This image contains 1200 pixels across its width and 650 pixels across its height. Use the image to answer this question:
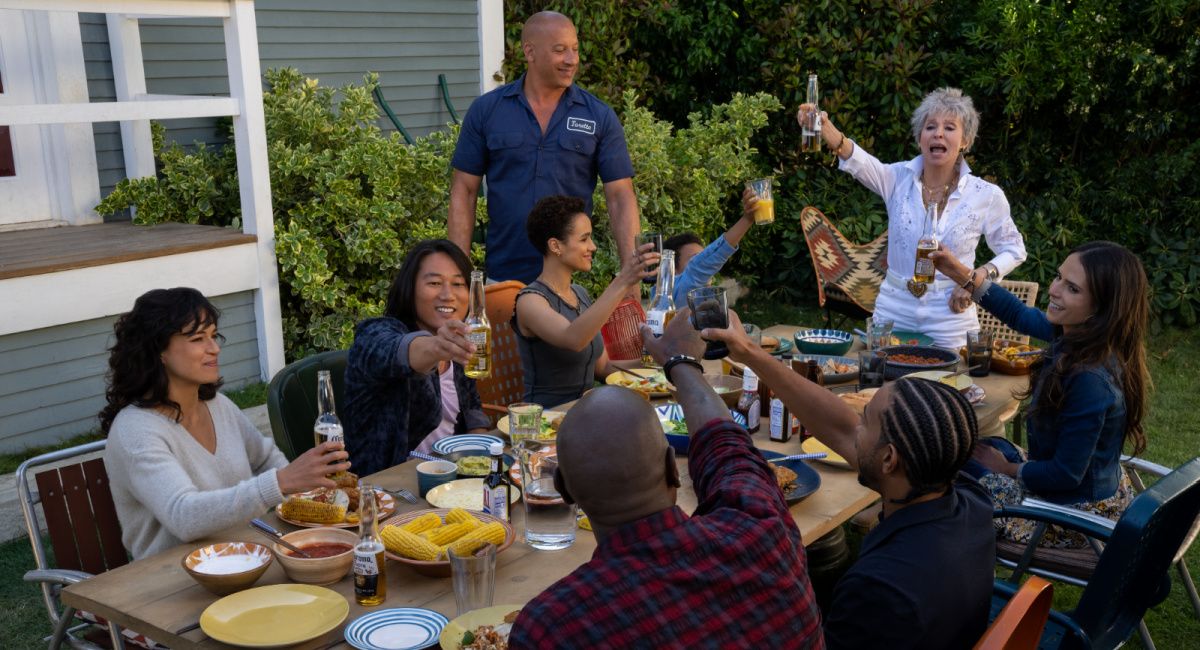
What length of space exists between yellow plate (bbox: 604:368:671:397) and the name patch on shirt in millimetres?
1608

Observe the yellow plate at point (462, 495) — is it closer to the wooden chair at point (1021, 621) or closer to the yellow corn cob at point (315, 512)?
the yellow corn cob at point (315, 512)

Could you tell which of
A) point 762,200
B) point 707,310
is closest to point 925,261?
point 762,200

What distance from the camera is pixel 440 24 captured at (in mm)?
8875

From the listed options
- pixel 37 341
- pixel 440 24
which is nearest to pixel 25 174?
pixel 37 341

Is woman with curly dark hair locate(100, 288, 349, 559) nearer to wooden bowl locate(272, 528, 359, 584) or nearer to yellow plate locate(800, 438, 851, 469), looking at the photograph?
wooden bowl locate(272, 528, 359, 584)

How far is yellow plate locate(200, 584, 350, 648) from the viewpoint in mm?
2371

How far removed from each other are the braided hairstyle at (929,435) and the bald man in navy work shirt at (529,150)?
10.5ft

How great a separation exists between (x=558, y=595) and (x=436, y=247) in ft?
7.72

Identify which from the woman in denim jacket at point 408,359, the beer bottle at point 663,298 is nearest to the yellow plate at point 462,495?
the woman in denim jacket at point 408,359

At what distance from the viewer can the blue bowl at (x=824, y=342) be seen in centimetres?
486

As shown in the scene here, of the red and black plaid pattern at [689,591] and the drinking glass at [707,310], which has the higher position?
the drinking glass at [707,310]

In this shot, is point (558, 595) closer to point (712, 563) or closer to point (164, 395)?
point (712, 563)

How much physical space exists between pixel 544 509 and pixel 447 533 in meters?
0.25

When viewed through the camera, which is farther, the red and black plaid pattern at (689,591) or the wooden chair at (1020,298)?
the wooden chair at (1020,298)
